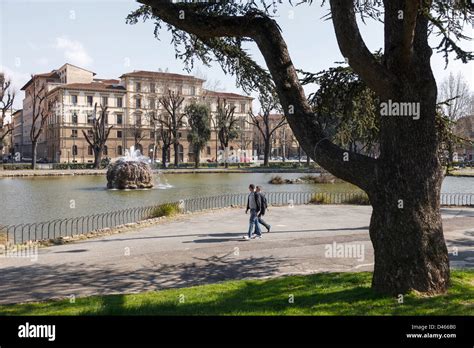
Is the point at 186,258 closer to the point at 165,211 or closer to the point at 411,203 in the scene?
the point at 411,203

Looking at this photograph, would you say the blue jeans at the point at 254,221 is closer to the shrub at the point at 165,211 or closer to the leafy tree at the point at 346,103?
the leafy tree at the point at 346,103

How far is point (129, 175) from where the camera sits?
33.7 m

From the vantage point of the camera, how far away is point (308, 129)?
7.86 m

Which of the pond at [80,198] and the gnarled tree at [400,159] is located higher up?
the gnarled tree at [400,159]

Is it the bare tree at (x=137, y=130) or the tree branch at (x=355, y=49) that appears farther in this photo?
the bare tree at (x=137, y=130)

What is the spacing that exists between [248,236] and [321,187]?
24.4m

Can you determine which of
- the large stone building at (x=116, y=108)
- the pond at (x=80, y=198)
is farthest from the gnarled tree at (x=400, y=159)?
the large stone building at (x=116, y=108)

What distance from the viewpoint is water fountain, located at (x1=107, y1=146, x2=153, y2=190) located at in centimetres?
3356

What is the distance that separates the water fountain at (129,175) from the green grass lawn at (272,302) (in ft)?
85.8

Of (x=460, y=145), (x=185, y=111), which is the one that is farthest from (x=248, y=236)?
(x=185, y=111)

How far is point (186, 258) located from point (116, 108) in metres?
81.2

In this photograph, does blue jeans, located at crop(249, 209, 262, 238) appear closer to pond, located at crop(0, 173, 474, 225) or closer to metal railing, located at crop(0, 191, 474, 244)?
metal railing, located at crop(0, 191, 474, 244)

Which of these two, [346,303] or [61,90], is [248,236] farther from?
[61,90]

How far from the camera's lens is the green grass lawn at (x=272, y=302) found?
656 cm
